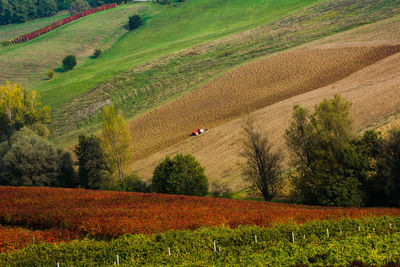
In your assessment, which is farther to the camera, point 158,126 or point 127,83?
point 127,83

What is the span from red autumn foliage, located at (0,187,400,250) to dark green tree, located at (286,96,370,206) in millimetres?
7672

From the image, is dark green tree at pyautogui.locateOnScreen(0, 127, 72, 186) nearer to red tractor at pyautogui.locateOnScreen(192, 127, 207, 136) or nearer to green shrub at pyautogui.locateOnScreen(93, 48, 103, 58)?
red tractor at pyautogui.locateOnScreen(192, 127, 207, 136)

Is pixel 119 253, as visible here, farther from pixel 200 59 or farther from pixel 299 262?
pixel 200 59

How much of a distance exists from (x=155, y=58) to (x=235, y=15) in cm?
4170

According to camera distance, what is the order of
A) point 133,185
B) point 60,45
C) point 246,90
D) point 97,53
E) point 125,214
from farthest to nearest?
point 60,45, point 97,53, point 246,90, point 133,185, point 125,214

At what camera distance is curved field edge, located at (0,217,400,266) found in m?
21.5

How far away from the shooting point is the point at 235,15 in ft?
484

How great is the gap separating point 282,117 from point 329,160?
2496 cm

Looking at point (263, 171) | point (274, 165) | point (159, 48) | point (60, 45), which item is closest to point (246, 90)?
point (274, 165)

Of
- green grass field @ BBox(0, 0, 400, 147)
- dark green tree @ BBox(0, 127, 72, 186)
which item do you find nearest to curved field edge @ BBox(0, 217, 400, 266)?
dark green tree @ BBox(0, 127, 72, 186)

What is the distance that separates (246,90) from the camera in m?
87.1

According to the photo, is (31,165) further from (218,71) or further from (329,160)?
(218,71)

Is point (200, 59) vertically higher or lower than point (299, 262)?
higher

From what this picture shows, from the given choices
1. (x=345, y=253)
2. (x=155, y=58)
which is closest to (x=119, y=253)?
(x=345, y=253)
